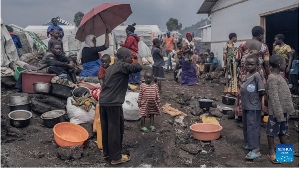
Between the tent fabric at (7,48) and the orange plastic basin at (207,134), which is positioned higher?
the tent fabric at (7,48)

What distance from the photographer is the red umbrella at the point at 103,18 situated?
21.4ft

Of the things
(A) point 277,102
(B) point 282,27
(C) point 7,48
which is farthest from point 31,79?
(B) point 282,27

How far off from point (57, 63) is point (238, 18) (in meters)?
8.29

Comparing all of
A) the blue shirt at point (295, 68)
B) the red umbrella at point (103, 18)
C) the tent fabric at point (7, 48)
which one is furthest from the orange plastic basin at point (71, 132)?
the blue shirt at point (295, 68)

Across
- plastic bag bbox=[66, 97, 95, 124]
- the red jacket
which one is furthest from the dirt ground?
the red jacket

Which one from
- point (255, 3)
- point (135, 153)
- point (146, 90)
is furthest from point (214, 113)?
point (255, 3)

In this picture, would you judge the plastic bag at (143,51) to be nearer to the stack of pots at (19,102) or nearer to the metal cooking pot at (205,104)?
the metal cooking pot at (205,104)

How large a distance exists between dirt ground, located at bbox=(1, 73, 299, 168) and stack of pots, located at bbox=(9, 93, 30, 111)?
22 centimetres

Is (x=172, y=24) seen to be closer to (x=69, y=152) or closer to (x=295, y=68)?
(x=295, y=68)

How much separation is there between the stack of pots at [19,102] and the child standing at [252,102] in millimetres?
4199

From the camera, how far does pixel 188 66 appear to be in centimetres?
1026

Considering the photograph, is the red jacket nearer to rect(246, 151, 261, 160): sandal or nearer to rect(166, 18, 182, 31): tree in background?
rect(246, 151, 261, 160): sandal

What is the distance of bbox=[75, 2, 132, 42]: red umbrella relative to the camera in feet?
21.4

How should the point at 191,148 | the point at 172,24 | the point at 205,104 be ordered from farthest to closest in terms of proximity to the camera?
the point at 172,24 → the point at 205,104 → the point at 191,148
